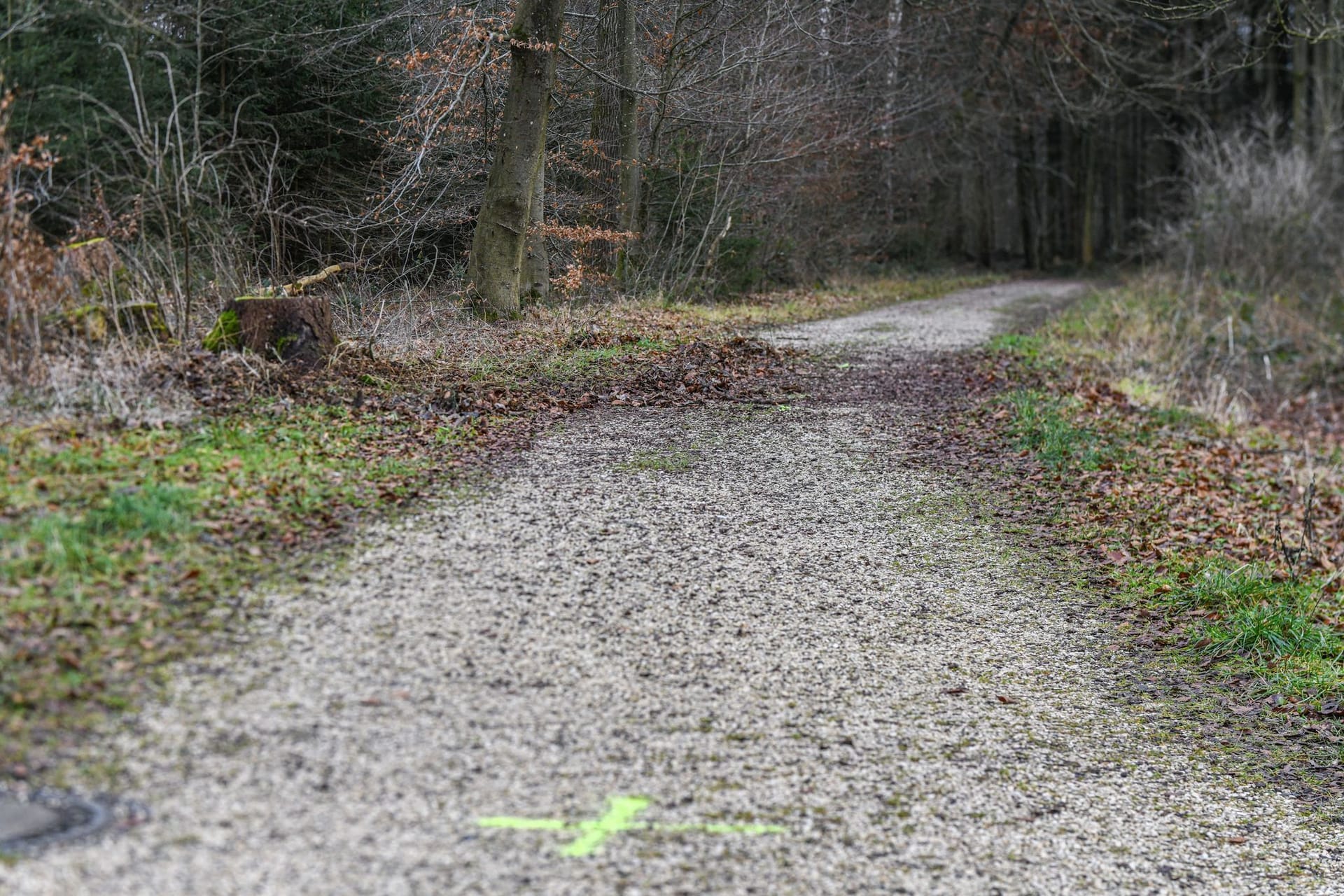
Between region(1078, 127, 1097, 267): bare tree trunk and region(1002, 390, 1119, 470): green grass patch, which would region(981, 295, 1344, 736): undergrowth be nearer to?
region(1002, 390, 1119, 470): green grass patch

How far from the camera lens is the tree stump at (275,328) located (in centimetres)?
708

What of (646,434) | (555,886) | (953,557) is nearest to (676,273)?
(646,434)

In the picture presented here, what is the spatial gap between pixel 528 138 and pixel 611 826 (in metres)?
8.65

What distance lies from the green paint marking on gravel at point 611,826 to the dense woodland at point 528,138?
3865 mm

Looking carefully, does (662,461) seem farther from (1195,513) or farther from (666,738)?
(1195,513)

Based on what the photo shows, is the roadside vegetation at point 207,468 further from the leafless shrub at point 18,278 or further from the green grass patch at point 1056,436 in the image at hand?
the green grass patch at point 1056,436

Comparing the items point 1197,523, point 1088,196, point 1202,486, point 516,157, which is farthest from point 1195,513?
point 1088,196

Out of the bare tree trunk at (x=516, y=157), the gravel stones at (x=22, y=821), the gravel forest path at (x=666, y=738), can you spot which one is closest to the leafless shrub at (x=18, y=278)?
the gravel forest path at (x=666, y=738)

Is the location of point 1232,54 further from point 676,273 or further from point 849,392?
point 849,392

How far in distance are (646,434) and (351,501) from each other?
9.34 feet

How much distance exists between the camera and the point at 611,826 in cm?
342

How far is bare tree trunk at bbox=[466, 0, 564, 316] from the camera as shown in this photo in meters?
10.8

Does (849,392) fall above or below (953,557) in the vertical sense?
above

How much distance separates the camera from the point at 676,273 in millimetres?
15664
